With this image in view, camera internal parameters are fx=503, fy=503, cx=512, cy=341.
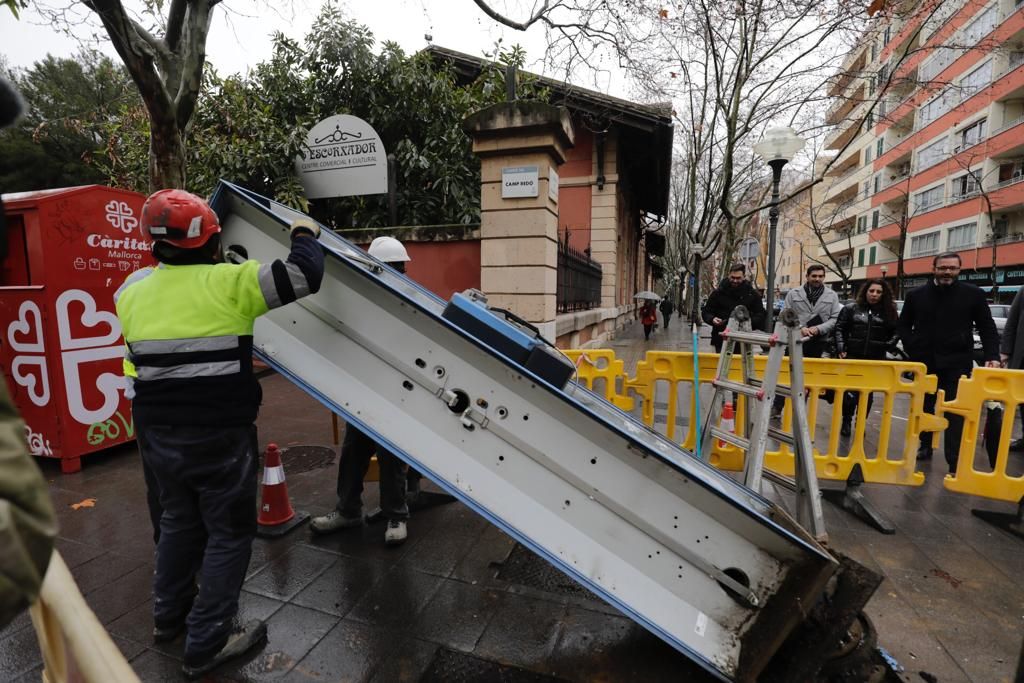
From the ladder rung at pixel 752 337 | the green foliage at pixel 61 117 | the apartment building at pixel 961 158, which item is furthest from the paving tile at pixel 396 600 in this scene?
the green foliage at pixel 61 117

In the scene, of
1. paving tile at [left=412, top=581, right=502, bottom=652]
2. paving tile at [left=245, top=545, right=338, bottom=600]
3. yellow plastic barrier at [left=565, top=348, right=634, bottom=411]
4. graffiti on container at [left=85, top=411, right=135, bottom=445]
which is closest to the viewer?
paving tile at [left=412, top=581, right=502, bottom=652]

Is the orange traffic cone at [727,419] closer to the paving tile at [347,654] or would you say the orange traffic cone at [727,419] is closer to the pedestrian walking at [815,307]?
the pedestrian walking at [815,307]

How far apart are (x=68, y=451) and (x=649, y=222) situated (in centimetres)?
2568

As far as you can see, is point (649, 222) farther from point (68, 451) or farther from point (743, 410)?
point (68, 451)

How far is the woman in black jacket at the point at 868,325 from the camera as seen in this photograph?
5.55 metres

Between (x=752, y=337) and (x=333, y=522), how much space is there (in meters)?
2.96

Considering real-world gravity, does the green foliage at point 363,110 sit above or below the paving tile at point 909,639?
above

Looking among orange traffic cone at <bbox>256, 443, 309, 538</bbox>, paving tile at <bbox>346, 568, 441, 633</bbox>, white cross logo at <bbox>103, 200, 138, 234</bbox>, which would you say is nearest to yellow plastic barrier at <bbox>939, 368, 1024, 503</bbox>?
paving tile at <bbox>346, 568, 441, 633</bbox>

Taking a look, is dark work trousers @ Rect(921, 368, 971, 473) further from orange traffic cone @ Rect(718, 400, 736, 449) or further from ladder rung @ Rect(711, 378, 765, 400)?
ladder rung @ Rect(711, 378, 765, 400)

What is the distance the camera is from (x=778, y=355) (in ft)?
9.61

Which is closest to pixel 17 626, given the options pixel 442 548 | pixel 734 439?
pixel 442 548

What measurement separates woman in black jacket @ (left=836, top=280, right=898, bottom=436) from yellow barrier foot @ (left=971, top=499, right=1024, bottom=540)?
77.6 inches

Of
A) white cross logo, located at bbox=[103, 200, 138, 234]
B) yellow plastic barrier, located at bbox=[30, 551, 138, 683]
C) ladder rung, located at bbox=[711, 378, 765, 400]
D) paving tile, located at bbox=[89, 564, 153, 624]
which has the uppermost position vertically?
white cross logo, located at bbox=[103, 200, 138, 234]

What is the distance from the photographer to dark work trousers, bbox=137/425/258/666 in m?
2.07
